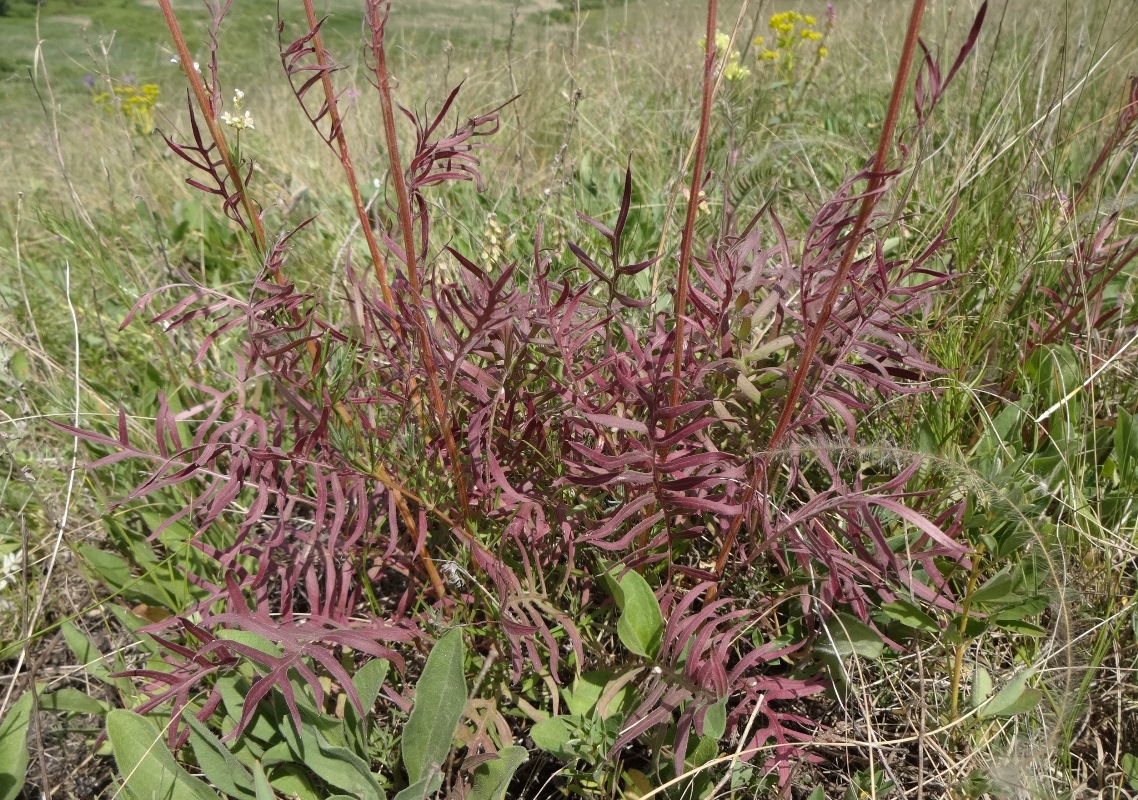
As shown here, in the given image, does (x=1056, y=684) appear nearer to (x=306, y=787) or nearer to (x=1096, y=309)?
(x=1096, y=309)

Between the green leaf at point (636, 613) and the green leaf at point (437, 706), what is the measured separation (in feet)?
0.81

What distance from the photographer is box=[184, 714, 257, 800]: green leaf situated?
1214 millimetres

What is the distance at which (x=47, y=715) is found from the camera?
152cm

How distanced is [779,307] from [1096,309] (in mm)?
837

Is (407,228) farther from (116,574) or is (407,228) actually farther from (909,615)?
(116,574)

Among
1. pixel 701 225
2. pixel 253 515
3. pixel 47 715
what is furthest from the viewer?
pixel 701 225

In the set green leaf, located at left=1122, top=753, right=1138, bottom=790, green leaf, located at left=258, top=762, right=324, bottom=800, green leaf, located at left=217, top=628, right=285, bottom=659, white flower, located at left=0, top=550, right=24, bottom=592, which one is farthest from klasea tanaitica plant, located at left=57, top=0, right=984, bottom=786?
white flower, located at left=0, top=550, right=24, bottom=592

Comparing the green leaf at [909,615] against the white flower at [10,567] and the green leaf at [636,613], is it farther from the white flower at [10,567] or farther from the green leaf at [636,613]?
the white flower at [10,567]

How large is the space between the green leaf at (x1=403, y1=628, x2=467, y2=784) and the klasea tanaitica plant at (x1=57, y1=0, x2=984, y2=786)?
0.06 meters

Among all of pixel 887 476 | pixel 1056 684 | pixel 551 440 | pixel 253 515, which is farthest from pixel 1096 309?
pixel 253 515

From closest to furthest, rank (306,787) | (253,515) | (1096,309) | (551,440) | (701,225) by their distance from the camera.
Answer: (253,515) < (306,787) < (551,440) < (1096,309) < (701,225)

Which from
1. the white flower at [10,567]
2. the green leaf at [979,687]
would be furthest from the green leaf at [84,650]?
the green leaf at [979,687]

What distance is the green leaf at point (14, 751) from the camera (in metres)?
1.30

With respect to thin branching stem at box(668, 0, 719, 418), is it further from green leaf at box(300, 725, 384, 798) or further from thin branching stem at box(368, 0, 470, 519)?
green leaf at box(300, 725, 384, 798)
